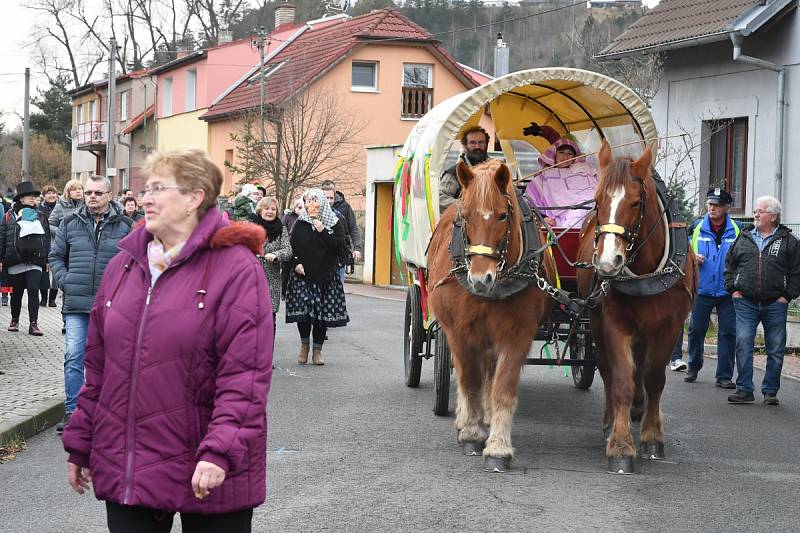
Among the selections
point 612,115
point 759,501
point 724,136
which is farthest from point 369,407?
point 724,136

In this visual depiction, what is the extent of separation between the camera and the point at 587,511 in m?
6.46

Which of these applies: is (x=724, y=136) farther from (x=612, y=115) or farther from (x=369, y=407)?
(x=369, y=407)

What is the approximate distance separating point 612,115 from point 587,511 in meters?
4.80

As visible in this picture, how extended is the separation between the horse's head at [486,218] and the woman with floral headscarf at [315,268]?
17.6 ft

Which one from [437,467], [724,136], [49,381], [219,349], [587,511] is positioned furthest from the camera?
[724,136]

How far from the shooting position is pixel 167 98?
163 ft

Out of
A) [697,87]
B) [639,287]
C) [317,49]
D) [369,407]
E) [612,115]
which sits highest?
[317,49]

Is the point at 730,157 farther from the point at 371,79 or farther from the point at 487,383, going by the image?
the point at 371,79

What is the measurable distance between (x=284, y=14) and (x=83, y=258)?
42.8 m

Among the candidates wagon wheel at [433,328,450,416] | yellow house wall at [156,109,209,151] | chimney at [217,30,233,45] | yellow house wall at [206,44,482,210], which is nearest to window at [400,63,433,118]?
yellow house wall at [206,44,482,210]

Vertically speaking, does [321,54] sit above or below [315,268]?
above

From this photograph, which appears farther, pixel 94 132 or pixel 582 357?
pixel 94 132

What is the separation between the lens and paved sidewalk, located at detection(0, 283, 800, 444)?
8805 mm

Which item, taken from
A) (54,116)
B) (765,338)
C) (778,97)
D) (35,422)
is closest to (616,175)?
(765,338)
